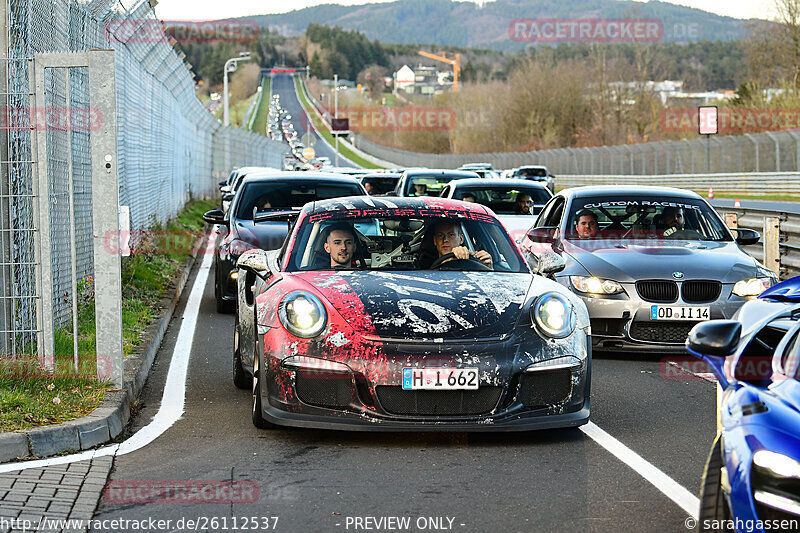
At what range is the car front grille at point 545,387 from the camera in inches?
256

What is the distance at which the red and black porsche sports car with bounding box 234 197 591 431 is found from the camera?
6.40 meters

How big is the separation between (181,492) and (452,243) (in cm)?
294

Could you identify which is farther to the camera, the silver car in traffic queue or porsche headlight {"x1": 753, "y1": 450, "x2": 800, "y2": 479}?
the silver car in traffic queue

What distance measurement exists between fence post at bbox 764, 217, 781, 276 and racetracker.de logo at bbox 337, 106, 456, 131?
115m

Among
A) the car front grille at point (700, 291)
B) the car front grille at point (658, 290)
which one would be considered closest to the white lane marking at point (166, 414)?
the car front grille at point (658, 290)

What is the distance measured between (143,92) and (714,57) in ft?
513

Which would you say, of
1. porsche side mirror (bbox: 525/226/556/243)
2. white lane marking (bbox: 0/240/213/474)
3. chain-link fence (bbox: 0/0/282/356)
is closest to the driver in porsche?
white lane marking (bbox: 0/240/213/474)

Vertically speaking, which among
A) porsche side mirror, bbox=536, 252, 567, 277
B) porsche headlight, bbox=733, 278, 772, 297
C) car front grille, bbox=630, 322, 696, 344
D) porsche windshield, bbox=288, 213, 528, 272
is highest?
porsche windshield, bbox=288, 213, 528, 272

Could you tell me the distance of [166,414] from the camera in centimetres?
765

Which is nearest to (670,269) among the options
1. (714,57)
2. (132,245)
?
(132,245)

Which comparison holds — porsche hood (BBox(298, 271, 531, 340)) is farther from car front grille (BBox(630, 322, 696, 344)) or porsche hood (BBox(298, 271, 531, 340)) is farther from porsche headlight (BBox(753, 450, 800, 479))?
porsche headlight (BBox(753, 450, 800, 479))

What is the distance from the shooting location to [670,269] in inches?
399

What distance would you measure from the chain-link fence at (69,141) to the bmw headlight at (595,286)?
4149 millimetres

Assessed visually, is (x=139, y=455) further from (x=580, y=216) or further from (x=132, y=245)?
(x=132, y=245)
